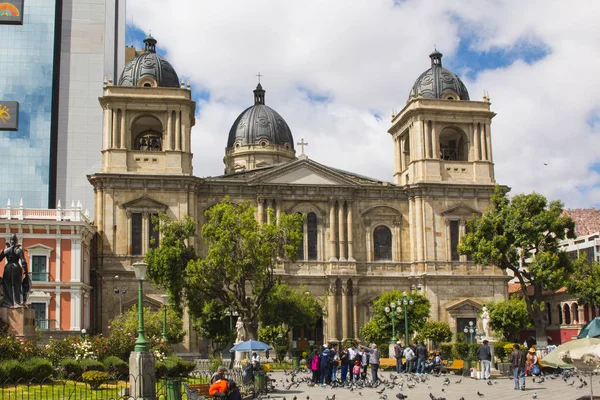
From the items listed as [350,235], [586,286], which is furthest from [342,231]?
[586,286]

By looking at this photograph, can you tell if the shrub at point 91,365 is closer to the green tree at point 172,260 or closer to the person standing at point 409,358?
the person standing at point 409,358

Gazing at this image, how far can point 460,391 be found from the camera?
28.0m

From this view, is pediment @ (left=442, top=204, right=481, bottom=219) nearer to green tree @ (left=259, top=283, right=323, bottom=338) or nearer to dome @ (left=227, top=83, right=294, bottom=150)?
green tree @ (left=259, top=283, right=323, bottom=338)

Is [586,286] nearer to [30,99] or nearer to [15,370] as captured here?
[15,370]

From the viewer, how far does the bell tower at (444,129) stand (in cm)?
5891

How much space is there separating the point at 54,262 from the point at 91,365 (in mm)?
24098

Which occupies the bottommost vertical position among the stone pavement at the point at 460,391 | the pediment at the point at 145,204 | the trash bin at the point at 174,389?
the stone pavement at the point at 460,391

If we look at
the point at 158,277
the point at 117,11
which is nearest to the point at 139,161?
the point at 158,277

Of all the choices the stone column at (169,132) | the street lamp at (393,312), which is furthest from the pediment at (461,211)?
the stone column at (169,132)

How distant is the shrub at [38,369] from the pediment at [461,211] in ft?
122

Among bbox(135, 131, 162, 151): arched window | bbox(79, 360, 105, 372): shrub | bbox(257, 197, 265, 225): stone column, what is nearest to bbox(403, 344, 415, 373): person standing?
bbox(79, 360, 105, 372): shrub

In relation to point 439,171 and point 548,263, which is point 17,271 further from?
point 439,171

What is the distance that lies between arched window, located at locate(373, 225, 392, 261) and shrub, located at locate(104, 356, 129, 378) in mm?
31903

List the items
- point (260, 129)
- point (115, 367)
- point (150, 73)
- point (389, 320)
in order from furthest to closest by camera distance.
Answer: point (260, 129) < point (150, 73) < point (389, 320) < point (115, 367)
